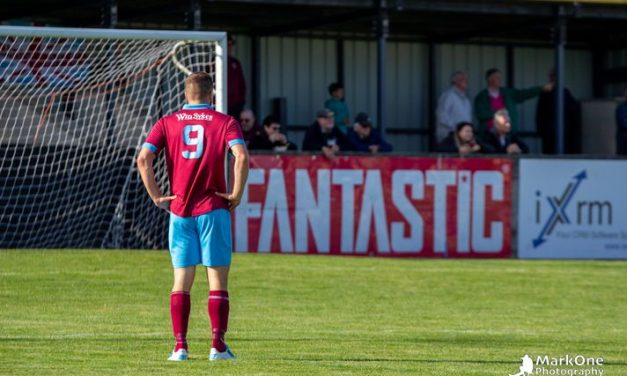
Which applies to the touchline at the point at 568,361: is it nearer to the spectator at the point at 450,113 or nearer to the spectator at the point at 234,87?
the spectator at the point at 234,87

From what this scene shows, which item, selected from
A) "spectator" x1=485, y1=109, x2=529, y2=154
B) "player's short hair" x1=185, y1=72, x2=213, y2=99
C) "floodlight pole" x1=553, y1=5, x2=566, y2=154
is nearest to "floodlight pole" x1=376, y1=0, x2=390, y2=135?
"spectator" x1=485, y1=109, x2=529, y2=154

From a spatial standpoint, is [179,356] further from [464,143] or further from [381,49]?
[381,49]

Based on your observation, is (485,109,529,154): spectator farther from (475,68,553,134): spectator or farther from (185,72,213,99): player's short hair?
(185,72,213,99): player's short hair

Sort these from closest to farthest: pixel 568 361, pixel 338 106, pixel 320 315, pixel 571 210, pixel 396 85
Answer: pixel 568 361
pixel 320 315
pixel 571 210
pixel 338 106
pixel 396 85

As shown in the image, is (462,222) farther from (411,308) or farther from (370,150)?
(411,308)

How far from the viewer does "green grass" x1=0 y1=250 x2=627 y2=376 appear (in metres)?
10.2

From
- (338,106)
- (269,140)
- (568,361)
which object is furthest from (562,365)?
(338,106)

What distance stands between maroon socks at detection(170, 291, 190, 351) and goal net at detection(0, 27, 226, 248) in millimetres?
6788

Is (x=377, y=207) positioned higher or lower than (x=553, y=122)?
lower

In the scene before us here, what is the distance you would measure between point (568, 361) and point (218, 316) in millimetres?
2449

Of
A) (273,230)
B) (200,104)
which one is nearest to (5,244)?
(273,230)

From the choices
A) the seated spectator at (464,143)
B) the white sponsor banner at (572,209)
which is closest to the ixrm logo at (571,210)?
the white sponsor banner at (572,209)

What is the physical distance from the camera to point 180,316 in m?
10.1

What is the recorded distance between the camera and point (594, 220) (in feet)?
73.7
